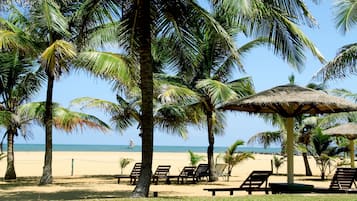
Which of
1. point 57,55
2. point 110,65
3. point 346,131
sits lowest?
point 346,131

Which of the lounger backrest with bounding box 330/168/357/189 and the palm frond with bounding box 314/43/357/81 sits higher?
the palm frond with bounding box 314/43/357/81

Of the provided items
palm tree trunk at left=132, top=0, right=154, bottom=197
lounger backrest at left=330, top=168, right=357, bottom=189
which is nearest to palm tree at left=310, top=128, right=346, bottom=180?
lounger backrest at left=330, top=168, right=357, bottom=189

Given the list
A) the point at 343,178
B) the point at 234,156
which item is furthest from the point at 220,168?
the point at 343,178

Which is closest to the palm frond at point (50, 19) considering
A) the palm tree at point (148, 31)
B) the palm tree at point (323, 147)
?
the palm tree at point (148, 31)

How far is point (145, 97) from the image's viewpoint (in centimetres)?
1160

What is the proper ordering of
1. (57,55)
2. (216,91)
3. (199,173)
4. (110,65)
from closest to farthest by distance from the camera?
(110,65) → (57,55) → (216,91) → (199,173)

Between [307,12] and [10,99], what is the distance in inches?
517

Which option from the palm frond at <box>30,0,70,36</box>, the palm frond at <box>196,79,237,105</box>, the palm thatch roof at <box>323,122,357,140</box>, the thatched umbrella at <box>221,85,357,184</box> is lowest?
the palm thatch roof at <box>323,122,357,140</box>

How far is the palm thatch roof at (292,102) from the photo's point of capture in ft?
41.3

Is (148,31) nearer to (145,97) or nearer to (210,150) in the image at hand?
(145,97)

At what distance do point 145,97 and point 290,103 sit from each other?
3.60 meters

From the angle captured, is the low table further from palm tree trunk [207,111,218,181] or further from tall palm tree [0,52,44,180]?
tall palm tree [0,52,44,180]

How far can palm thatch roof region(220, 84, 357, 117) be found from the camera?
12578 millimetres

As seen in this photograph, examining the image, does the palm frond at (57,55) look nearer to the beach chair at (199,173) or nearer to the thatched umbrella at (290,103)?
the thatched umbrella at (290,103)
